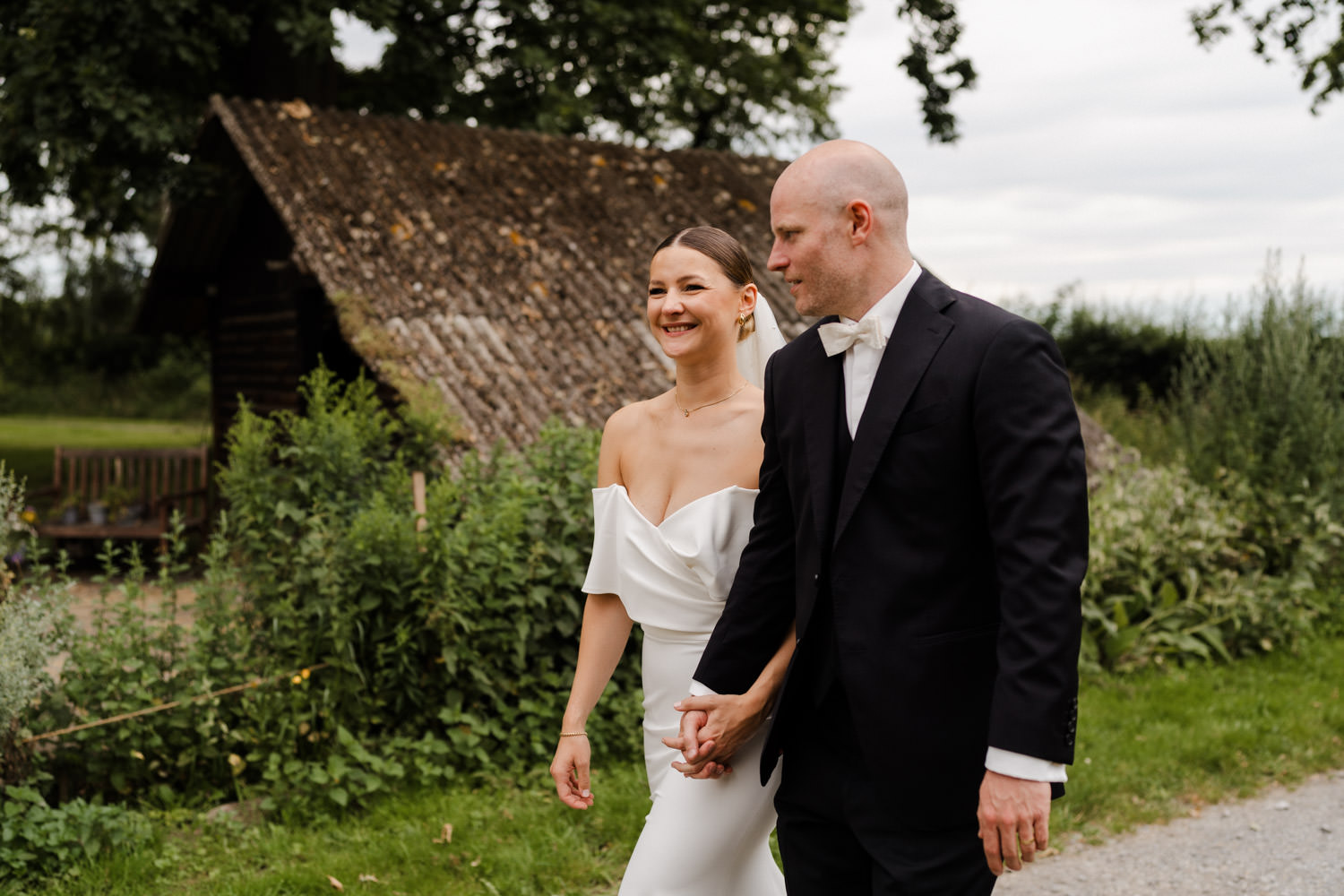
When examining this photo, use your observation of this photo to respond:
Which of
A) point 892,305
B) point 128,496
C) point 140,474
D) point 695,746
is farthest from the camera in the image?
point 140,474

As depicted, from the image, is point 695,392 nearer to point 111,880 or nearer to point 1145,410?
point 111,880

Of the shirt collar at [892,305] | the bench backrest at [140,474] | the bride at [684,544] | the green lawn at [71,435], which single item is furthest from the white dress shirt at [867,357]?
the green lawn at [71,435]

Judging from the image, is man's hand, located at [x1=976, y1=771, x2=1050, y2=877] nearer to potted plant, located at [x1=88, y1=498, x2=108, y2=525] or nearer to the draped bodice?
the draped bodice

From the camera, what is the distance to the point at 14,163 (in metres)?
10.9

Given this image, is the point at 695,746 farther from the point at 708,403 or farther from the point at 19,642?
the point at 19,642

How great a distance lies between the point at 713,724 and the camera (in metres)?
2.34

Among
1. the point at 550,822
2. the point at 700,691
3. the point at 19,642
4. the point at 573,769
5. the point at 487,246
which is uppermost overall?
the point at 487,246

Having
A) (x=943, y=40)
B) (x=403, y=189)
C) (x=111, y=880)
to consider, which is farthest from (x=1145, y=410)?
(x=111, y=880)

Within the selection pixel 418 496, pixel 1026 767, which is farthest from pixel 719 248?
pixel 418 496

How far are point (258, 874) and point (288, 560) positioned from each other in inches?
59.2

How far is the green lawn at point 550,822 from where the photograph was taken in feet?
13.3

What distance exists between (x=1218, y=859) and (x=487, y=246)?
8.10 m

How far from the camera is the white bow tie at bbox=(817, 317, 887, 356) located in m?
2.11

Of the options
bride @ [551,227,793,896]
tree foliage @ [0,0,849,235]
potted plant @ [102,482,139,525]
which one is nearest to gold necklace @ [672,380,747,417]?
bride @ [551,227,793,896]
